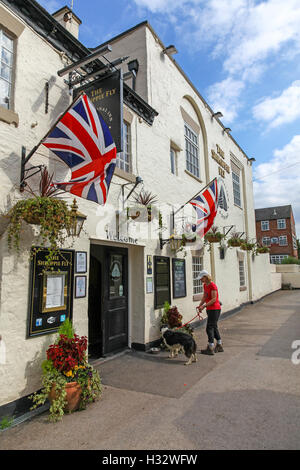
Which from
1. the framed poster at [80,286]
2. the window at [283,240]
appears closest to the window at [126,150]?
the framed poster at [80,286]

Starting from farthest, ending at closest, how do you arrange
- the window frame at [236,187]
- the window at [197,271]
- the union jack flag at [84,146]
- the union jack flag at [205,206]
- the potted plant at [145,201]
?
the window frame at [236,187], the window at [197,271], the union jack flag at [205,206], the potted plant at [145,201], the union jack flag at [84,146]

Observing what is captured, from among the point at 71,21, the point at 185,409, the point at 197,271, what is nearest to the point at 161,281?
the point at 197,271

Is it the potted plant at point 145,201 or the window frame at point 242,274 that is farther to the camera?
the window frame at point 242,274

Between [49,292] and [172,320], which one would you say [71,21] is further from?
[172,320]

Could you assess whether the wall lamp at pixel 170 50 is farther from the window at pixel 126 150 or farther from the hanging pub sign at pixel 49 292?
the hanging pub sign at pixel 49 292

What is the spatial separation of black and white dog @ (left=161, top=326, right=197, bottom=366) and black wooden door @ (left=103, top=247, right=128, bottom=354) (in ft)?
3.72

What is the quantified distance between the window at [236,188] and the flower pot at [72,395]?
14036 mm

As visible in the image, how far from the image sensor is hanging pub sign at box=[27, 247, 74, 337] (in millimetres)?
4516

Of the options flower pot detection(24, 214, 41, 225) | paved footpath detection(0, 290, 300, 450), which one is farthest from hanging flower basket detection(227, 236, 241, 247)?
flower pot detection(24, 214, 41, 225)

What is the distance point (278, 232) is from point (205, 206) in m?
41.6

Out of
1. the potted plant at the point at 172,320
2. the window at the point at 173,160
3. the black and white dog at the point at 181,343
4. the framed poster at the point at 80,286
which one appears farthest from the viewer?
the window at the point at 173,160

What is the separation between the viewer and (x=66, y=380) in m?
4.19

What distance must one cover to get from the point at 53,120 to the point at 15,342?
12.0ft

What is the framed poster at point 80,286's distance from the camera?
5.38m
